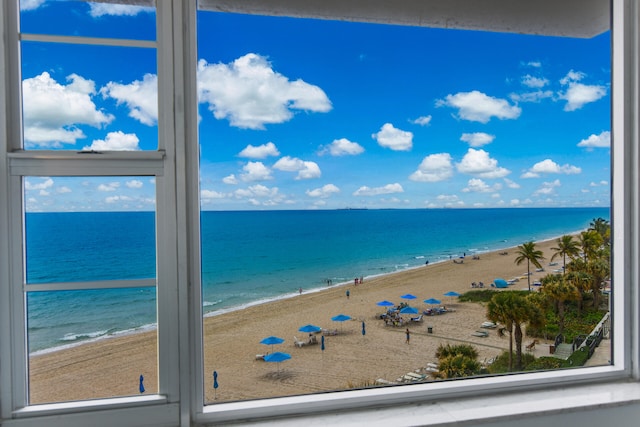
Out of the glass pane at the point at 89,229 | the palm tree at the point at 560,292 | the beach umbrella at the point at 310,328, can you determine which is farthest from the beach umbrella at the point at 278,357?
the glass pane at the point at 89,229

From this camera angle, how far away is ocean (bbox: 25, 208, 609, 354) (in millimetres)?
1097

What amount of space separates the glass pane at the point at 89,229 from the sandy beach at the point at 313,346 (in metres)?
0.24

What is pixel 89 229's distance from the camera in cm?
114

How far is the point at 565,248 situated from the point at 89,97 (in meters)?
2.53

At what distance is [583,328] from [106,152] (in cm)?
217

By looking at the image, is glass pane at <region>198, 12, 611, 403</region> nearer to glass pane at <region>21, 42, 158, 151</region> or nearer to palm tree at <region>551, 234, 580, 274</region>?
palm tree at <region>551, 234, 580, 274</region>

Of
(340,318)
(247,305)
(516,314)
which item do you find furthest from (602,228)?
(247,305)

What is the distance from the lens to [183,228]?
111cm

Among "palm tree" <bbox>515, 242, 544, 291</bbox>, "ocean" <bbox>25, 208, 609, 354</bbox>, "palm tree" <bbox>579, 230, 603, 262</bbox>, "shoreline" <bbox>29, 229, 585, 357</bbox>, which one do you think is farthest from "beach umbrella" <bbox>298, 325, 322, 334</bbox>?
"palm tree" <bbox>579, 230, 603, 262</bbox>

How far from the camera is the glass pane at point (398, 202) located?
6.86ft

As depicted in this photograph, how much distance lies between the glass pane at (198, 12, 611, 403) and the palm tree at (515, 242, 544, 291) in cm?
1

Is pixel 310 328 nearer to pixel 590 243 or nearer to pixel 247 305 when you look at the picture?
pixel 247 305

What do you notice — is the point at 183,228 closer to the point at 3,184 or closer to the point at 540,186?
the point at 3,184

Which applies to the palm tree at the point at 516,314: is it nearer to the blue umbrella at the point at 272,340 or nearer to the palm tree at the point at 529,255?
the palm tree at the point at 529,255
